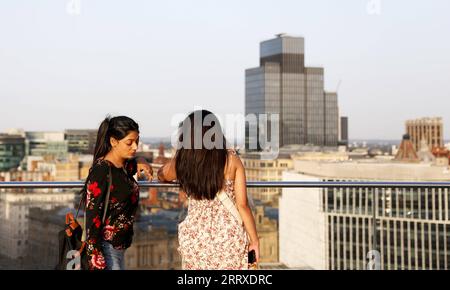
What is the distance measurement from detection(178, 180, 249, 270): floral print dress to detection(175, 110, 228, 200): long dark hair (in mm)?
72

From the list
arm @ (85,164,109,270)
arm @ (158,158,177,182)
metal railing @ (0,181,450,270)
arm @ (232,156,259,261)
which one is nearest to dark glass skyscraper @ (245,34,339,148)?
metal railing @ (0,181,450,270)

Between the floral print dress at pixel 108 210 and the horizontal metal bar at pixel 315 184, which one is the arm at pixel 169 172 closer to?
the floral print dress at pixel 108 210

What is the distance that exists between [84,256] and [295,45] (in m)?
169

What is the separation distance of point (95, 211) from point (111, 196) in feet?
0.32

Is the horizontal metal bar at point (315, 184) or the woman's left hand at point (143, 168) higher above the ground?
the woman's left hand at point (143, 168)

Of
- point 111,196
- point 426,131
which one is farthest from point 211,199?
point 426,131

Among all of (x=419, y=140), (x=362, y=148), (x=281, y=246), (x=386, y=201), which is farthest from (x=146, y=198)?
(x=386, y=201)

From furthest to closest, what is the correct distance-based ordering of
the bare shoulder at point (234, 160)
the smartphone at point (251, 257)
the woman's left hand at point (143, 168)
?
the woman's left hand at point (143, 168)
the smartphone at point (251, 257)
the bare shoulder at point (234, 160)

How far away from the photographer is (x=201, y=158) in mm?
2693

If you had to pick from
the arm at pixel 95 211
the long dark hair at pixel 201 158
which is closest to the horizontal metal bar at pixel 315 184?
the long dark hair at pixel 201 158

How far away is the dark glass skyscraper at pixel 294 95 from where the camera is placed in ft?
529

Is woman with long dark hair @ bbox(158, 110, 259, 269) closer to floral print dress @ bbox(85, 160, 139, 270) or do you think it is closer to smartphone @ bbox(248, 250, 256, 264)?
smartphone @ bbox(248, 250, 256, 264)

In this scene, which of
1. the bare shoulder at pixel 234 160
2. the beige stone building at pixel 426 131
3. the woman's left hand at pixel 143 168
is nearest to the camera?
the bare shoulder at pixel 234 160

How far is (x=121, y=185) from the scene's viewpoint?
2.67 m
